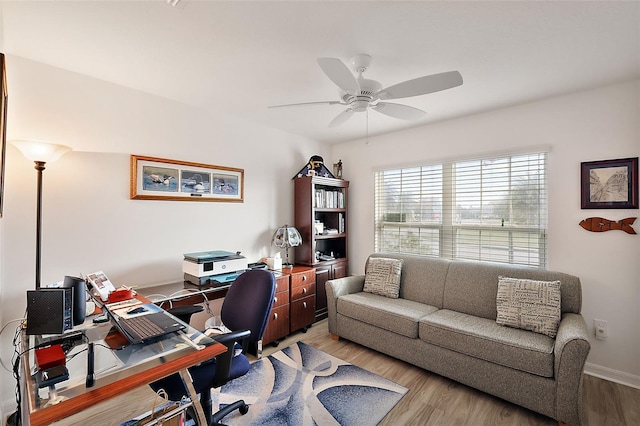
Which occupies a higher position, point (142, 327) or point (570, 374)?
point (142, 327)

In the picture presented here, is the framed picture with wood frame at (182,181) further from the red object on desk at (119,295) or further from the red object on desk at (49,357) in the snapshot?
the red object on desk at (49,357)

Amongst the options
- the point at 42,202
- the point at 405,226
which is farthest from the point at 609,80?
the point at 42,202

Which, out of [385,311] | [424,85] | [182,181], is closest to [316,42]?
[424,85]

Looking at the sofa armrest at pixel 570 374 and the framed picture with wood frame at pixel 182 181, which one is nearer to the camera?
the sofa armrest at pixel 570 374

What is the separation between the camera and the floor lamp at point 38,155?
1.83 m

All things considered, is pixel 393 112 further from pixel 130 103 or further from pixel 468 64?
pixel 130 103

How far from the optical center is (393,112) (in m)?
2.28

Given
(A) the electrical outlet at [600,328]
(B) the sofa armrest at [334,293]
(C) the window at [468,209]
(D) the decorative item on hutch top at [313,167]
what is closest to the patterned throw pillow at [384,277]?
(B) the sofa armrest at [334,293]

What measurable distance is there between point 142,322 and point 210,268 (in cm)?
107

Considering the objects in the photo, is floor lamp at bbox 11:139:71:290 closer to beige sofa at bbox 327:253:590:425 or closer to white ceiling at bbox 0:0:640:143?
white ceiling at bbox 0:0:640:143

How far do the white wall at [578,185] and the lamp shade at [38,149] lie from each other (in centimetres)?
356

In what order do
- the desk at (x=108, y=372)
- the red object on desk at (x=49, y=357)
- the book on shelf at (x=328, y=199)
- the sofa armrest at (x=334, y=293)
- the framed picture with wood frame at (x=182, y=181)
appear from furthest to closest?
the book on shelf at (x=328, y=199) → the sofa armrest at (x=334, y=293) → the framed picture with wood frame at (x=182, y=181) → the red object on desk at (x=49, y=357) → the desk at (x=108, y=372)

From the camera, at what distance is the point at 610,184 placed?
2447 millimetres

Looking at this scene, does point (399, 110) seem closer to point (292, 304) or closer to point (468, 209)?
point (468, 209)
